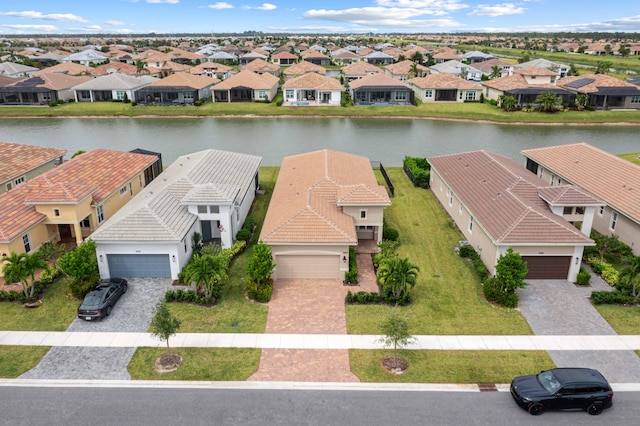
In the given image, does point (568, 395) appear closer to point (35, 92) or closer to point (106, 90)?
point (106, 90)

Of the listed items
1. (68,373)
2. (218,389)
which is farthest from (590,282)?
(68,373)

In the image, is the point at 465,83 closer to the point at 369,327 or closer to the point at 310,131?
the point at 310,131

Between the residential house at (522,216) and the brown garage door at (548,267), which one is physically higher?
the residential house at (522,216)

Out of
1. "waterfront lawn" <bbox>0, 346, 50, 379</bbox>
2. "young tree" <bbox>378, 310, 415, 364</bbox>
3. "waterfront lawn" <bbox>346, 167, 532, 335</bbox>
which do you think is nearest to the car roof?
"waterfront lawn" <bbox>346, 167, 532, 335</bbox>

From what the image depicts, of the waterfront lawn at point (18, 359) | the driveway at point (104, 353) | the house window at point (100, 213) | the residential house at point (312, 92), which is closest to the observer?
the driveway at point (104, 353)

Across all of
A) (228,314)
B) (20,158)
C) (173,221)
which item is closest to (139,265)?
(173,221)

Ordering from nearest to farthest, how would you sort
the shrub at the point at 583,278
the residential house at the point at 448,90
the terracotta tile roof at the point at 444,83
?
the shrub at the point at 583,278, the terracotta tile roof at the point at 444,83, the residential house at the point at 448,90

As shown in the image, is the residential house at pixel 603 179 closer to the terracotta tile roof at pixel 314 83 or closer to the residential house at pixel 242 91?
the terracotta tile roof at pixel 314 83

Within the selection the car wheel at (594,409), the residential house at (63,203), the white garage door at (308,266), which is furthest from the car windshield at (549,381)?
the residential house at (63,203)
